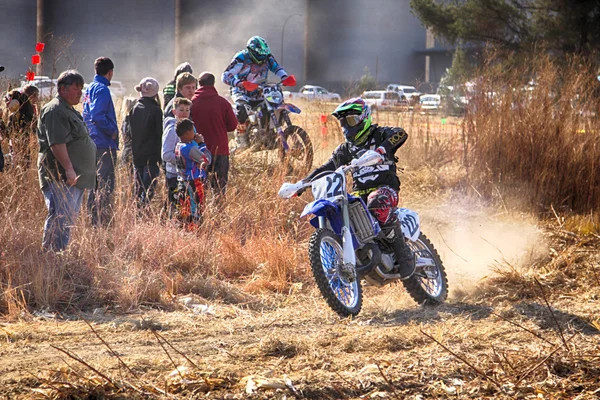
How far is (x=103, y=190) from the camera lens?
8.06 m

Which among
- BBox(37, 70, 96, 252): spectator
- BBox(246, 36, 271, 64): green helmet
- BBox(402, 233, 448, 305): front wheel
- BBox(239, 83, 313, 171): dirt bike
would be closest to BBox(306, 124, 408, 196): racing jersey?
BBox(402, 233, 448, 305): front wheel

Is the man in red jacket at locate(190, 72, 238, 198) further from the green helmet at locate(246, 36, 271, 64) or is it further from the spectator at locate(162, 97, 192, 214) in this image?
the green helmet at locate(246, 36, 271, 64)

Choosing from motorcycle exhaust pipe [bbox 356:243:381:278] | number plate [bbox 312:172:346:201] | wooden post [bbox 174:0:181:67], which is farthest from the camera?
wooden post [bbox 174:0:181:67]

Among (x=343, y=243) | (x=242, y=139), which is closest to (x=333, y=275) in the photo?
(x=343, y=243)

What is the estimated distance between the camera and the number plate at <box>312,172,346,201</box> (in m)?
6.28

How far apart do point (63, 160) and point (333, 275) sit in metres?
2.73

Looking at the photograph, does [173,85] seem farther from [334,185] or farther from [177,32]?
[177,32]

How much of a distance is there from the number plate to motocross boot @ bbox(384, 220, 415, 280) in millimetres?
684

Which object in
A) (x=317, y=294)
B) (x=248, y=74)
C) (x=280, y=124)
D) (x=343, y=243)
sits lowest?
(x=317, y=294)

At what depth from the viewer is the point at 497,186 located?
1040cm

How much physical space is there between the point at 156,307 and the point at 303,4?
47760 millimetres

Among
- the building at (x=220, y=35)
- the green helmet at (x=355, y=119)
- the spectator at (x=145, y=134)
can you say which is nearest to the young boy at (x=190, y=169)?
the spectator at (x=145, y=134)

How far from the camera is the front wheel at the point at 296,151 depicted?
10.3 meters

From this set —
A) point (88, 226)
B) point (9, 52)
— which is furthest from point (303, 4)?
point (88, 226)
